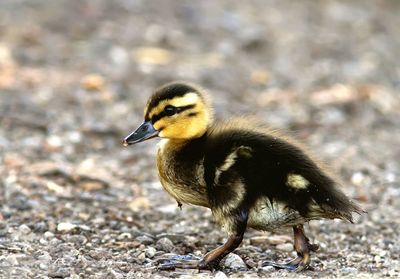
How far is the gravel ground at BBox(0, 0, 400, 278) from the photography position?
16.1 ft

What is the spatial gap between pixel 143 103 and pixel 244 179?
4092 mm

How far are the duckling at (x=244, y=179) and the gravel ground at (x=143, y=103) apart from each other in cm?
25

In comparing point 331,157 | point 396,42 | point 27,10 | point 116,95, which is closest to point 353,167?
point 331,157

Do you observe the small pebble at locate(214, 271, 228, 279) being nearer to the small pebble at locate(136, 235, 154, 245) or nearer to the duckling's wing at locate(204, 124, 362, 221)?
the duckling's wing at locate(204, 124, 362, 221)

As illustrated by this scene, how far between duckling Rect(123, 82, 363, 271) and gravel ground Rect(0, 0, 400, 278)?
0.83 ft

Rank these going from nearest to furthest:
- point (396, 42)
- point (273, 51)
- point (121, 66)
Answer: point (121, 66) → point (273, 51) → point (396, 42)

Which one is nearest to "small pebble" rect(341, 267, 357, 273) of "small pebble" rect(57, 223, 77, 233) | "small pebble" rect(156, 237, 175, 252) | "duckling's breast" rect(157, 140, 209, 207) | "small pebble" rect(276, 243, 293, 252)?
"small pebble" rect(276, 243, 293, 252)

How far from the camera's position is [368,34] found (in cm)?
1080

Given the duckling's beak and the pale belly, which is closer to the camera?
the pale belly

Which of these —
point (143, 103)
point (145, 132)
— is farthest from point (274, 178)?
point (143, 103)

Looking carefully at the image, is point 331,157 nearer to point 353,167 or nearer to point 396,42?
point 353,167

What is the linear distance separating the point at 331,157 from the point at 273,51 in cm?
289

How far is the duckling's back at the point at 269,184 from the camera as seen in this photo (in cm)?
435

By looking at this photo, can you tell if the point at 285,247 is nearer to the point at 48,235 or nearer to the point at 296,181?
the point at 296,181
